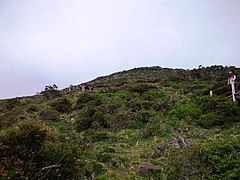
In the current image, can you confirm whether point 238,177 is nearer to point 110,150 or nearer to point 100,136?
point 110,150

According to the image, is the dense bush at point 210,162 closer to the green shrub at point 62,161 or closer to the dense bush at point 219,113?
the green shrub at point 62,161

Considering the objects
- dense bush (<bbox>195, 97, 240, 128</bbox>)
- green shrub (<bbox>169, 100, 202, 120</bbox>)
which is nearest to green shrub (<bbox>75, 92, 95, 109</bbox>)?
green shrub (<bbox>169, 100, 202, 120</bbox>)

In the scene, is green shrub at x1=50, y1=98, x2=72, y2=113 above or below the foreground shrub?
above

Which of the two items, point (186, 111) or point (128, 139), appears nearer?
point (128, 139)

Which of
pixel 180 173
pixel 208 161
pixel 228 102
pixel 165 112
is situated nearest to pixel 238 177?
pixel 208 161

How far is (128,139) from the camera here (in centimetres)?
1194

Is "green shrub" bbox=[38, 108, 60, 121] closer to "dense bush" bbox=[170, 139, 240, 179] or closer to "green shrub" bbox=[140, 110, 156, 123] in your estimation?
"green shrub" bbox=[140, 110, 156, 123]

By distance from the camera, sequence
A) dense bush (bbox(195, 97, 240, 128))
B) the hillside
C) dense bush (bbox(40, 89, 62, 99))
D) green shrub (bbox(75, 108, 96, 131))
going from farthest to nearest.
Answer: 1. dense bush (bbox(40, 89, 62, 99))
2. green shrub (bbox(75, 108, 96, 131))
3. dense bush (bbox(195, 97, 240, 128))
4. the hillside

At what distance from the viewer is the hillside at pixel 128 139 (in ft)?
21.8

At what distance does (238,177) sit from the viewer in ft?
20.3

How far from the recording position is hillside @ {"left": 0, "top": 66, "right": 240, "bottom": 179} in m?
6.65

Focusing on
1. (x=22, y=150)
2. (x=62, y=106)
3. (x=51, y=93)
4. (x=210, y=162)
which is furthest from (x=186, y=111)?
(x=51, y=93)

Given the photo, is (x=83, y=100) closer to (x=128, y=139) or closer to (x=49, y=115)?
(x=49, y=115)

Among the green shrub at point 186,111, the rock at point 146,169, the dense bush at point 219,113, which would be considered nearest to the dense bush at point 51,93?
the green shrub at point 186,111
